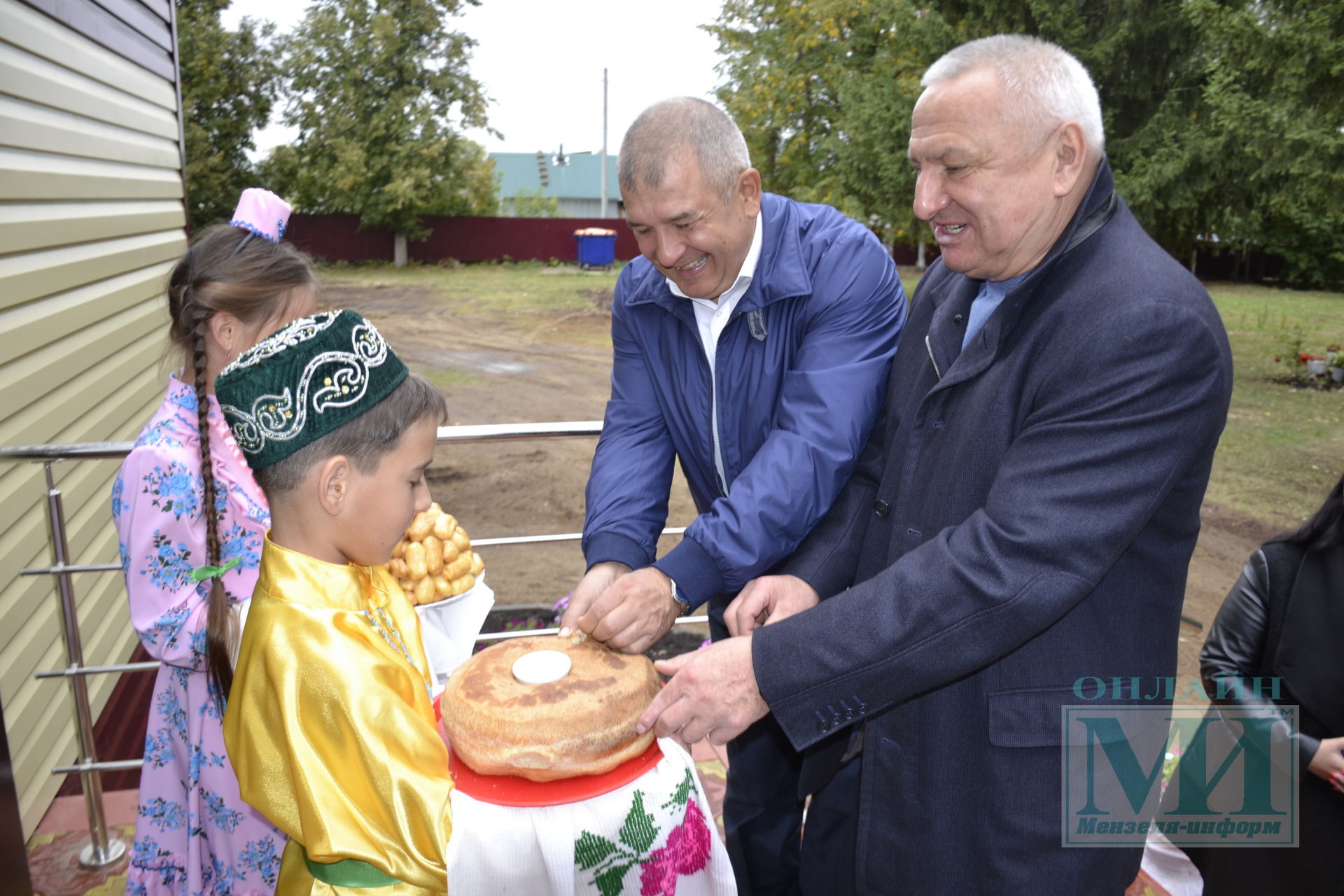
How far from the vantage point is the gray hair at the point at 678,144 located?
2193mm

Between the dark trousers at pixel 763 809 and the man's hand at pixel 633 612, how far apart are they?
1.83 ft

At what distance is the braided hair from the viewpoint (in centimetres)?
213

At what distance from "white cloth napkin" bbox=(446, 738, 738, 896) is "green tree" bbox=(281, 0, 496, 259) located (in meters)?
29.1

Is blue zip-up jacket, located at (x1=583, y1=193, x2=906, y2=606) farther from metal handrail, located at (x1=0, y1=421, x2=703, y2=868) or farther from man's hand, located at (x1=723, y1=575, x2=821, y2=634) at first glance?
metal handrail, located at (x1=0, y1=421, x2=703, y2=868)

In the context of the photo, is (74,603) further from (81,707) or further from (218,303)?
(218,303)

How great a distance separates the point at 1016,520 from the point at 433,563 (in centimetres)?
141

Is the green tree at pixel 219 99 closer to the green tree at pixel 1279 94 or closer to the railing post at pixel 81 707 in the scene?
the green tree at pixel 1279 94

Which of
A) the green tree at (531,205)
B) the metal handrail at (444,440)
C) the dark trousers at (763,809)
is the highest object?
the green tree at (531,205)

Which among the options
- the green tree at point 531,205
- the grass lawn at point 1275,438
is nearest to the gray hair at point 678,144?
the grass lawn at point 1275,438

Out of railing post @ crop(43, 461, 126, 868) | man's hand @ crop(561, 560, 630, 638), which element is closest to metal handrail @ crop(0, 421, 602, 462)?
railing post @ crop(43, 461, 126, 868)

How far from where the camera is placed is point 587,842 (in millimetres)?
1444

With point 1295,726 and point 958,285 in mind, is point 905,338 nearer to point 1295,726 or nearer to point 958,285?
point 958,285

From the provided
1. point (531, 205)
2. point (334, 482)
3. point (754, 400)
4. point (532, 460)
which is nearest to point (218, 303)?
point (334, 482)

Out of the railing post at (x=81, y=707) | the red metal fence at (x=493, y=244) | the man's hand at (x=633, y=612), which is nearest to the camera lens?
the man's hand at (x=633, y=612)
